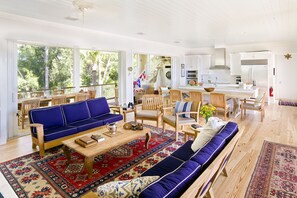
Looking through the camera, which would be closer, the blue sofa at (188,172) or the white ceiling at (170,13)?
the blue sofa at (188,172)

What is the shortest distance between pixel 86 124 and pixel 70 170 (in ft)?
4.10

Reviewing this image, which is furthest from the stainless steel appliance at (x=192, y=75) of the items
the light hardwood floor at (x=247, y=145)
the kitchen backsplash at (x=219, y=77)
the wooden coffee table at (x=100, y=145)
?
the wooden coffee table at (x=100, y=145)

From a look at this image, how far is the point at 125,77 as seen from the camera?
692cm

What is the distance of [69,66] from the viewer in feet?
19.2

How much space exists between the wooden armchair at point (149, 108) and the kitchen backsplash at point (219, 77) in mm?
5498

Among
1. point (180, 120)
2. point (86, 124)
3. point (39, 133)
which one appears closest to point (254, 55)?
point (180, 120)

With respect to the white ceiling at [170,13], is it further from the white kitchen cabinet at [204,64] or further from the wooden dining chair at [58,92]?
the white kitchen cabinet at [204,64]

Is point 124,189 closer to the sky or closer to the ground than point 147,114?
closer to the ground

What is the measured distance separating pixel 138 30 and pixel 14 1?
3.15 metres

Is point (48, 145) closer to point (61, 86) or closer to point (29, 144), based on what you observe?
point (29, 144)

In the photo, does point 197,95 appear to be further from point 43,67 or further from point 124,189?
point 124,189

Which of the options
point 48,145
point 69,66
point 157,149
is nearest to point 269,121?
point 157,149

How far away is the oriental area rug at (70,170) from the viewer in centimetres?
254

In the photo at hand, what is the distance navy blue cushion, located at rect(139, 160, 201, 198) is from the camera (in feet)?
3.77
